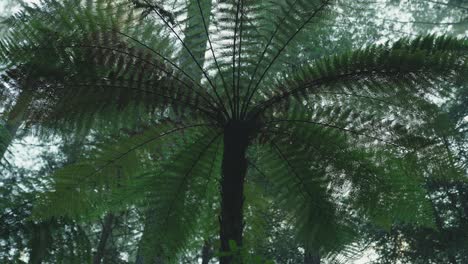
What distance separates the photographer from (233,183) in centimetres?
271

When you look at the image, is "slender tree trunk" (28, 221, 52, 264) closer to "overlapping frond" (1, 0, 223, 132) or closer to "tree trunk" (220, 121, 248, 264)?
"overlapping frond" (1, 0, 223, 132)

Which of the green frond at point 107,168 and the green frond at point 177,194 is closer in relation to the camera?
the green frond at point 107,168

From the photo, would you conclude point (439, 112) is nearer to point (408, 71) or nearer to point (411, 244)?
point (408, 71)

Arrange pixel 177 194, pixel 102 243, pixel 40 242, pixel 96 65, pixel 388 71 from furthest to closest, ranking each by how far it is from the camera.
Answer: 1. pixel 102 243
2. pixel 40 242
3. pixel 177 194
4. pixel 96 65
5. pixel 388 71

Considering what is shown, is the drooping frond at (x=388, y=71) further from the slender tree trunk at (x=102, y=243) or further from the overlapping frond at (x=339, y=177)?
the slender tree trunk at (x=102, y=243)

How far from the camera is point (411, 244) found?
781 cm

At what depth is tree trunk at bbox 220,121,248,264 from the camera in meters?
2.58

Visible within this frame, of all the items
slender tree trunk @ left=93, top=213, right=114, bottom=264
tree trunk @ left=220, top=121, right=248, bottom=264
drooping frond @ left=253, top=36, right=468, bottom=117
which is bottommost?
tree trunk @ left=220, top=121, right=248, bottom=264

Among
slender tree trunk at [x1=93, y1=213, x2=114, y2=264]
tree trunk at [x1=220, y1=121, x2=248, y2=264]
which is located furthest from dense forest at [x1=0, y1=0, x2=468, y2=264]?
slender tree trunk at [x1=93, y1=213, x2=114, y2=264]

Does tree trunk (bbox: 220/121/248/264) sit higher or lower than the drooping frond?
lower

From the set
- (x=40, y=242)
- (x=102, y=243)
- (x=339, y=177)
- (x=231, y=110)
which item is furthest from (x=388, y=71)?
(x=102, y=243)

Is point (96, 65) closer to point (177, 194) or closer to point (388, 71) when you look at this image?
point (177, 194)

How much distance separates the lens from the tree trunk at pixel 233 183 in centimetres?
258

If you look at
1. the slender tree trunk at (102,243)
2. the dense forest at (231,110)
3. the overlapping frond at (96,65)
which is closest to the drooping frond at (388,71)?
the dense forest at (231,110)
